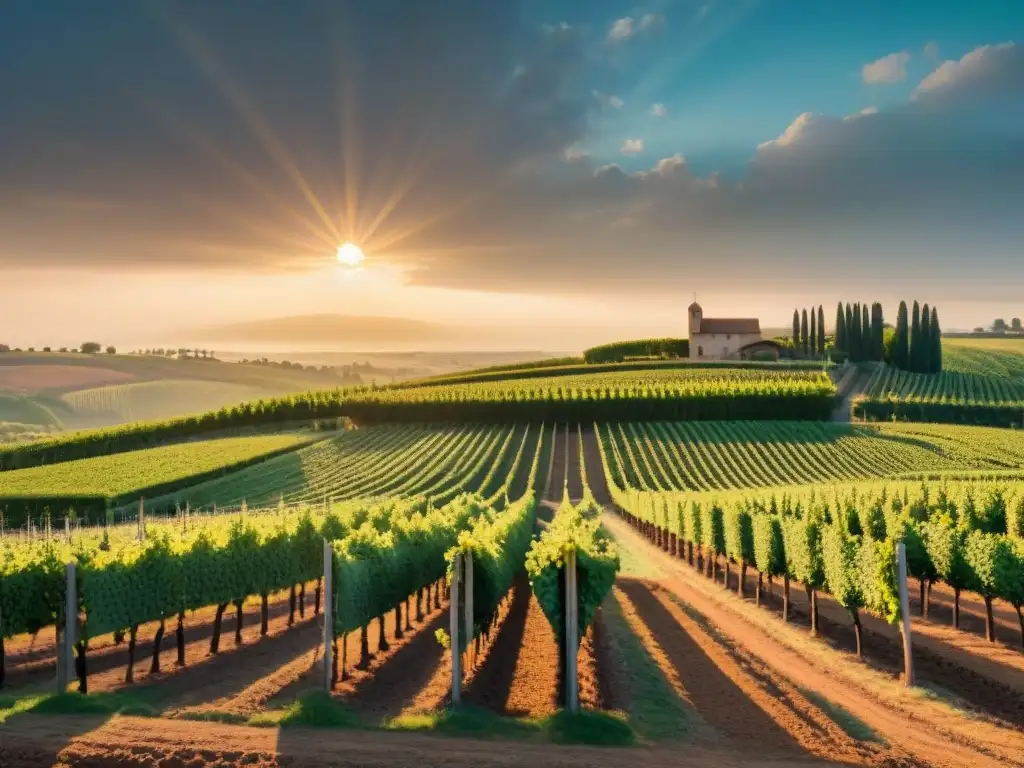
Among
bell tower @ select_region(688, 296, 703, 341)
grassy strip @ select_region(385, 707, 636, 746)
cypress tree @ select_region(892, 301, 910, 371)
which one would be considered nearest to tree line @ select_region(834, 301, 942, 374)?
cypress tree @ select_region(892, 301, 910, 371)

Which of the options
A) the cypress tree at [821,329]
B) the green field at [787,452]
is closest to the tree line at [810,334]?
the cypress tree at [821,329]

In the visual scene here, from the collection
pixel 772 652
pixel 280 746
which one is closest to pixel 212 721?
pixel 280 746

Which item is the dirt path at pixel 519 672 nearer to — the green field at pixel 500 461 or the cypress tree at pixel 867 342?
the green field at pixel 500 461

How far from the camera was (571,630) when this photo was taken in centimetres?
1847

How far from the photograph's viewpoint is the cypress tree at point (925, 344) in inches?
5527

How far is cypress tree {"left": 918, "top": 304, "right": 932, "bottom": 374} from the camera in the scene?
461 feet

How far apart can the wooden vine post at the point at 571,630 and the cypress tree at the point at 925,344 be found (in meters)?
138

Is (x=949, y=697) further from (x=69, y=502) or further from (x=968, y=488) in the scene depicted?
(x=69, y=502)

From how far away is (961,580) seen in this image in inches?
1033

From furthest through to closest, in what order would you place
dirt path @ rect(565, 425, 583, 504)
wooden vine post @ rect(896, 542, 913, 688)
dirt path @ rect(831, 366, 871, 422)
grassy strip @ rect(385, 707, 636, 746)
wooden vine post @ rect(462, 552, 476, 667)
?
1. dirt path @ rect(831, 366, 871, 422)
2. dirt path @ rect(565, 425, 583, 504)
3. wooden vine post @ rect(896, 542, 913, 688)
4. wooden vine post @ rect(462, 552, 476, 667)
5. grassy strip @ rect(385, 707, 636, 746)

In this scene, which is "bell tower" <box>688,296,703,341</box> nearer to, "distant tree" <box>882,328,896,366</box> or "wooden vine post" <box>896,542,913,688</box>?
"distant tree" <box>882,328,896,366</box>

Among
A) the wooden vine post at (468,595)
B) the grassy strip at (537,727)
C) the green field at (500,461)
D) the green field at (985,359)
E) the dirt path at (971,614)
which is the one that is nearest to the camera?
the grassy strip at (537,727)

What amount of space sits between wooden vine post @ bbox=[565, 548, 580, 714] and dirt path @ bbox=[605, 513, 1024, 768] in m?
6.09

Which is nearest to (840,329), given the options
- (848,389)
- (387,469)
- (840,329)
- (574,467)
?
(840,329)
